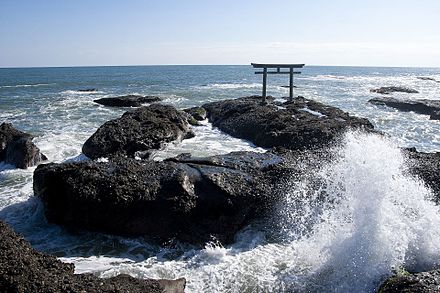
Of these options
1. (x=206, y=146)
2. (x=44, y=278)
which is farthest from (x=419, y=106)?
(x=44, y=278)

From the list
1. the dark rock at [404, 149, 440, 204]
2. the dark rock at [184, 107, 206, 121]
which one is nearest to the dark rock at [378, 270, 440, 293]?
the dark rock at [404, 149, 440, 204]

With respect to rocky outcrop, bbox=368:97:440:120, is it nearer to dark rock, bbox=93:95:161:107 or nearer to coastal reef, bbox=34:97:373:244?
dark rock, bbox=93:95:161:107

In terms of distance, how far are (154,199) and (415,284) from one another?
441 cm

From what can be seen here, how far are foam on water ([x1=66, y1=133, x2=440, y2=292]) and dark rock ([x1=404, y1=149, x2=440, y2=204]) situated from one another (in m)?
0.56

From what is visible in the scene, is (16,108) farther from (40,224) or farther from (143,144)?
(40,224)

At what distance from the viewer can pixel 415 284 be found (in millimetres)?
4785

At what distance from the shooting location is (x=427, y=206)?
716cm

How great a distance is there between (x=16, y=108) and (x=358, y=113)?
21.8 meters

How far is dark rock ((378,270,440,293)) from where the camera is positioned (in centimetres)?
470

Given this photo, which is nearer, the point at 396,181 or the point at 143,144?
the point at 396,181

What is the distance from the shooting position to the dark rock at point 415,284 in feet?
15.4

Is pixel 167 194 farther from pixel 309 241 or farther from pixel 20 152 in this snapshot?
pixel 20 152

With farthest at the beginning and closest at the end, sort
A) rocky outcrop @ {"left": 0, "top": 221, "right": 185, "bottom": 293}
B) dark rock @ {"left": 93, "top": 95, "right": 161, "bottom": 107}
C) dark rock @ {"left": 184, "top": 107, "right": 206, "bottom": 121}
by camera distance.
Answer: dark rock @ {"left": 93, "top": 95, "right": 161, "bottom": 107}
dark rock @ {"left": 184, "top": 107, "right": 206, "bottom": 121}
rocky outcrop @ {"left": 0, "top": 221, "right": 185, "bottom": 293}

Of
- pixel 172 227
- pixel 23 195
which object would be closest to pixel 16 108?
pixel 23 195
